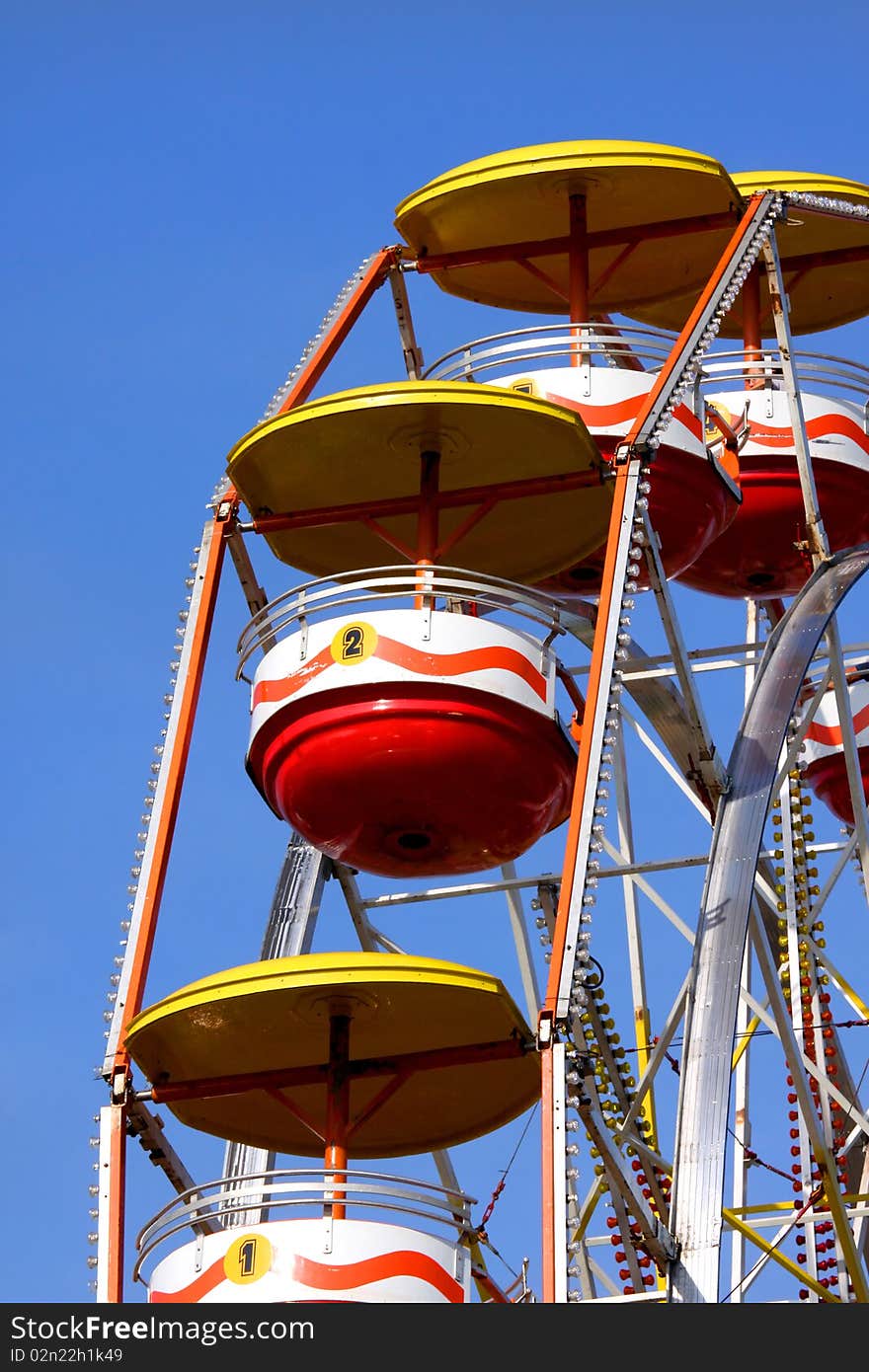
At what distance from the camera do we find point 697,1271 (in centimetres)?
2750

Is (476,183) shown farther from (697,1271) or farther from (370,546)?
(697,1271)

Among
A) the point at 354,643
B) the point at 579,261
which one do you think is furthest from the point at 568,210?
the point at 354,643

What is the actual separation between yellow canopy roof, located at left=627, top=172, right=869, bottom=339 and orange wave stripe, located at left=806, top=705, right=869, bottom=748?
17.3 feet

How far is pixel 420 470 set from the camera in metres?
33.3

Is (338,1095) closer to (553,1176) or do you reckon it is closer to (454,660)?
(553,1176)

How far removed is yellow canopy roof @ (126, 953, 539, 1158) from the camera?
2805 centimetres

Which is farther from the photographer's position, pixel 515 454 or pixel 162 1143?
pixel 515 454

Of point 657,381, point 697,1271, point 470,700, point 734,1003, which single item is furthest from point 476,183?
point 697,1271

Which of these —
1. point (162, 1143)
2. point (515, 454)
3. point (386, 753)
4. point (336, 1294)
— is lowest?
point (336, 1294)

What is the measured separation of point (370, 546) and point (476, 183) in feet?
15.0

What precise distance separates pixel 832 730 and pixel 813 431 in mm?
4200

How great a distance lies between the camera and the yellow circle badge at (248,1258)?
26984 mm

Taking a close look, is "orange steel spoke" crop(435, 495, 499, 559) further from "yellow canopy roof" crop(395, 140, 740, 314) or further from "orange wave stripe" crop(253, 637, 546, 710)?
"yellow canopy roof" crop(395, 140, 740, 314)

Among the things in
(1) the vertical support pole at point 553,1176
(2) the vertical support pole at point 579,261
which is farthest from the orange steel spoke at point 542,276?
(1) the vertical support pole at point 553,1176
